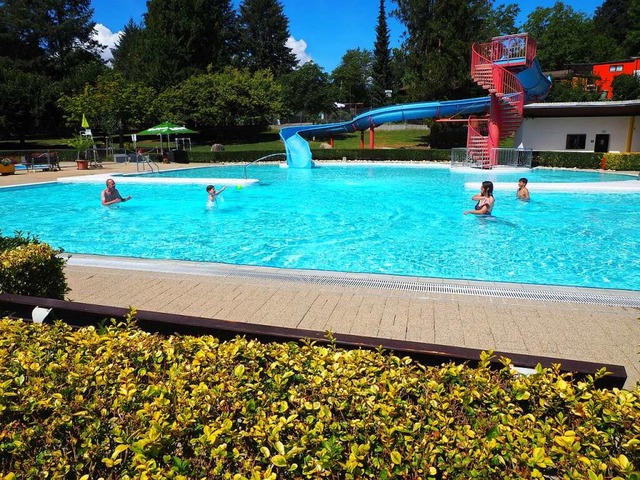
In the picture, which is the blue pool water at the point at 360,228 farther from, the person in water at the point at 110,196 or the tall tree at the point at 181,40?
the tall tree at the point at 181,40

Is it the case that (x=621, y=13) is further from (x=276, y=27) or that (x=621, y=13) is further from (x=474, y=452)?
(x=474, y=452)

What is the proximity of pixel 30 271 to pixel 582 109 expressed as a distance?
111ft

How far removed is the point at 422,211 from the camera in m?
15.9

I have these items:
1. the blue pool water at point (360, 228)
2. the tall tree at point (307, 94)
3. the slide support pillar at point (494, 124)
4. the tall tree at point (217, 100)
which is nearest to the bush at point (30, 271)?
the blue pool water at point (360, 228)

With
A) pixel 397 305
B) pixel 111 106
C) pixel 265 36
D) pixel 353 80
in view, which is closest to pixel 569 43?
pixel 353 80

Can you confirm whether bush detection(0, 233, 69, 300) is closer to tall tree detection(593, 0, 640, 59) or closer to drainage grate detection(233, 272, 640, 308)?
drainage grate detection(233, 272, 640, 308)

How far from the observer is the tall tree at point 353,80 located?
253 feet

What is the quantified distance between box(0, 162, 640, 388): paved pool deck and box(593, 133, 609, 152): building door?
3023cm

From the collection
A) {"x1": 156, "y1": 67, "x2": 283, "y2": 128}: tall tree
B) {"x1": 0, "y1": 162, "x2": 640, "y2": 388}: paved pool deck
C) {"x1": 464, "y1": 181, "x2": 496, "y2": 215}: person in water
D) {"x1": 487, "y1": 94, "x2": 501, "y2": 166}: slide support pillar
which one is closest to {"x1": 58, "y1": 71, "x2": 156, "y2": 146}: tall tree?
{"x1": 156, "y1": 67, "x2": 283, "y2": 128}: tall tree

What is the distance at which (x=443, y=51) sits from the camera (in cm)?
4069

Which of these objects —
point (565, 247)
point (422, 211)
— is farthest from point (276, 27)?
point (565, 247)

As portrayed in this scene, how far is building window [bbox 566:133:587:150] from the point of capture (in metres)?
32.5

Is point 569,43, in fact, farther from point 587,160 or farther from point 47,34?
point 47,34

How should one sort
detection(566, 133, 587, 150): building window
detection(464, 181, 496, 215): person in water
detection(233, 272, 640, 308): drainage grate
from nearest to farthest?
detection(233, 272, 640, 308): drainage grate < detection(464, 181, 496, 215): person in water < detection(566, 133, 587, 150): building window
